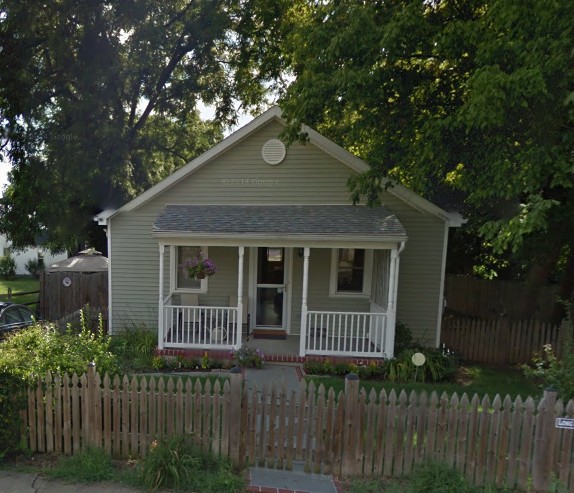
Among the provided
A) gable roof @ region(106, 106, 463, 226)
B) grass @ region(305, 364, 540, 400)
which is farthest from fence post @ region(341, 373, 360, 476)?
gable roof @ region(106, 106, 463, 226)

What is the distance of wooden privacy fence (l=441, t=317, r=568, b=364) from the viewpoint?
899cm

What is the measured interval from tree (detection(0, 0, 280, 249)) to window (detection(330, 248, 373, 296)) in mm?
10188

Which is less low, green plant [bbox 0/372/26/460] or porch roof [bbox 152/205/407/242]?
porch roof [bbox 152/205/407/242]

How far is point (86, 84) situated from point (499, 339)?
16.0 meters

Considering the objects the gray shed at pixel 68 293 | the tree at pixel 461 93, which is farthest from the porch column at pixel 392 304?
the gray shed at pixel 68 293

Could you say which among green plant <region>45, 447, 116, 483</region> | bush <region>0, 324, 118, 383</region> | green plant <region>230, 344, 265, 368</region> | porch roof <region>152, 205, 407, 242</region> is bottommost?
green plant <region>230, 344, 265, 368</region>

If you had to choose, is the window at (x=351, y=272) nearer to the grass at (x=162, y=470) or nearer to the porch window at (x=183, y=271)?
the porch window at (x=183, y=271)

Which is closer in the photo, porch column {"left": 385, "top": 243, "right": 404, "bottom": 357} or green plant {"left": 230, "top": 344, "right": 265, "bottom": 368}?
green plant {"left": 230, "top": 344, "right": 265, "bottom": 368}

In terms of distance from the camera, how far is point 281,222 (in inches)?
341

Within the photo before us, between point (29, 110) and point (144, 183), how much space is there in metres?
5.84

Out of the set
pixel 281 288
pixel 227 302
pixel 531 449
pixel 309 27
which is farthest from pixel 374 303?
pixel 309 27

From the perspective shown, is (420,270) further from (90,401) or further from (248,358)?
(90,401)

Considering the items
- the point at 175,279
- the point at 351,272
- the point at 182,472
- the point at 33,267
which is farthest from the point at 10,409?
the point at 33,267

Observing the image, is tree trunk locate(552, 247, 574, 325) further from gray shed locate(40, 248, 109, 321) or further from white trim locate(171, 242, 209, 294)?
gray shed locate(40, 248, 109, 321)
